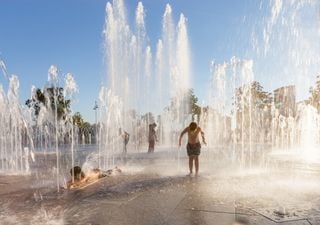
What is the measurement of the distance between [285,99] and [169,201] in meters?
52.7

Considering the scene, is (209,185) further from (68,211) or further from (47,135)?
(47,135)

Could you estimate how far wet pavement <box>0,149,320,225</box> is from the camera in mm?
5094

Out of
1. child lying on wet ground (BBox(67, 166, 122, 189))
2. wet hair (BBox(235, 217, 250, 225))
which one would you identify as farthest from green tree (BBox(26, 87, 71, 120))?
wet hair (BBox(235, 217, 250, 225))

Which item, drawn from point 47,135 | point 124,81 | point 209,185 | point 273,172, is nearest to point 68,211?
point 209,185

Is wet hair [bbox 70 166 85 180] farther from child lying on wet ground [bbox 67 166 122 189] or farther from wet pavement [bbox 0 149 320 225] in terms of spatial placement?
wet pavement [bbox 0 149 320 225]

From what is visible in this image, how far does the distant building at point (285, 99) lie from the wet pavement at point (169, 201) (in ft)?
154

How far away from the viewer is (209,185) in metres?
7.72

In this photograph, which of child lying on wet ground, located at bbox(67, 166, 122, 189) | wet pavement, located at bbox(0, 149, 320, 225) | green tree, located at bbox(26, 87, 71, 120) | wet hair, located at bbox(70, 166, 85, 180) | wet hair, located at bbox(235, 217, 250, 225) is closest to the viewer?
wet hair, located at bbox(235, 217, 250, 225)

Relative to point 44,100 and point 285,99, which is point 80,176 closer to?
point 44,100

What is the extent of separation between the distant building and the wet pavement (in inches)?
1846

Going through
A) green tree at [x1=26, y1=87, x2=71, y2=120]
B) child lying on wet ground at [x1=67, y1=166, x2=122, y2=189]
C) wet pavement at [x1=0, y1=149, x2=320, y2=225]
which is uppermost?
green tree at [x1=26, y1=87, x2=71, y2=120]

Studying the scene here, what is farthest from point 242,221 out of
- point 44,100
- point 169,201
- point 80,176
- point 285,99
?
point 285,99

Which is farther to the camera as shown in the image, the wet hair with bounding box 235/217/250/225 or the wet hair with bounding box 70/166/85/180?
the wet hair with bounding box 70/166/85/180

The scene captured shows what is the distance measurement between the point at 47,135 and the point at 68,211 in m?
43.0
